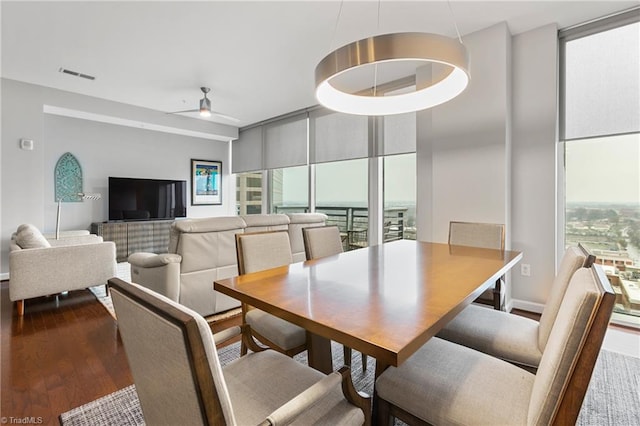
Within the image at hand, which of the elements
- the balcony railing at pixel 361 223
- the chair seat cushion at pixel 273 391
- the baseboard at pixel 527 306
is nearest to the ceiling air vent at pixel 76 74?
the balcony railing at pixel 361 223

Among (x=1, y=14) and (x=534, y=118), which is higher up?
(x=1, y=14)

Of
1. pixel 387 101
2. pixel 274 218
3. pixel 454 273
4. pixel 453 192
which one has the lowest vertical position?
pixel 454 273

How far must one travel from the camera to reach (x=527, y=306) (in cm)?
298

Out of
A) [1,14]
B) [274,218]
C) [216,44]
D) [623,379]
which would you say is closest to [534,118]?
[623,379]

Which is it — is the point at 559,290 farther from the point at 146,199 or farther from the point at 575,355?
the point at 146,199

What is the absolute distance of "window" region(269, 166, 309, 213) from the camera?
5645 millimetres

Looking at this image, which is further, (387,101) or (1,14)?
(1,14)

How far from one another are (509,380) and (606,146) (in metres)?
2.80

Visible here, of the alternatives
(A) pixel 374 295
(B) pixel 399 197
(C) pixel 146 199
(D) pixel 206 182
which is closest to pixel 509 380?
(A) pixel 374 295

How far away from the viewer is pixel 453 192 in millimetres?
3191

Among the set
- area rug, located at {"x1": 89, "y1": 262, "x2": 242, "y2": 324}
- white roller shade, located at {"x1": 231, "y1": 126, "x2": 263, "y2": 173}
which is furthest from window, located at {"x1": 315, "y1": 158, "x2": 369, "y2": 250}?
area rug, located at {"x1": 89, "y1": 262, "x2": 242, "y2": 324}

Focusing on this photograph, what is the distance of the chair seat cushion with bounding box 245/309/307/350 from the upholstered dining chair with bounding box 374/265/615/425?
21.1 inches

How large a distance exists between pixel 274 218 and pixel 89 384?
186 cm

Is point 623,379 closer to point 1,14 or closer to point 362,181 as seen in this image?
point 362,181
